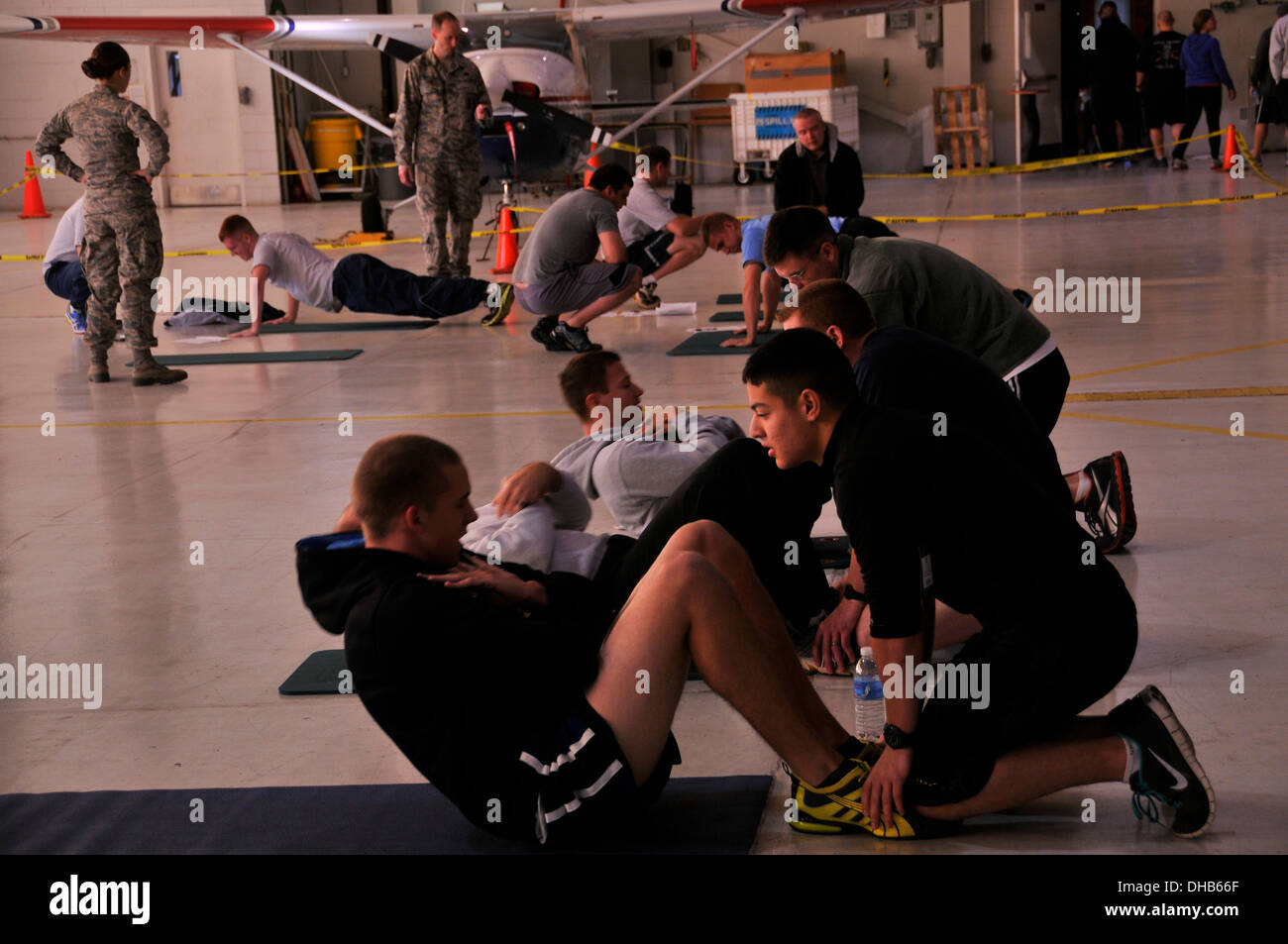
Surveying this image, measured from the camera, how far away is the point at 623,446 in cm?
459

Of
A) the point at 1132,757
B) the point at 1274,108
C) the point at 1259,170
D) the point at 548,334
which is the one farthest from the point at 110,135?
the point at 1274,108

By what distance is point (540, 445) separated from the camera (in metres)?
7.12

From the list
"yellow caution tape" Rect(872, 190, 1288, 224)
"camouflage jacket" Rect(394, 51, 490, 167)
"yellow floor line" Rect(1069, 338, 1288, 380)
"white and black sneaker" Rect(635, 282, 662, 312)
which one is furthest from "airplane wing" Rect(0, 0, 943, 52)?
"yellow floor line" Rect(1069, 338, 1288, 380)

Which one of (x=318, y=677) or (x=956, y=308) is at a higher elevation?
(x=956, y=308)

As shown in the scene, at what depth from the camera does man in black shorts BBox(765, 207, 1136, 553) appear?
16.2 feet

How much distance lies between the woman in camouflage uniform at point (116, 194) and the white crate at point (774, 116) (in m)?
15.5

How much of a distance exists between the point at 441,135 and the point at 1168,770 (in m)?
10.2

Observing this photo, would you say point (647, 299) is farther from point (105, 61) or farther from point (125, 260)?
point (105, 61)

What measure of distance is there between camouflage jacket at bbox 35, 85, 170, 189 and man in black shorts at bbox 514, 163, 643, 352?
2.48 m

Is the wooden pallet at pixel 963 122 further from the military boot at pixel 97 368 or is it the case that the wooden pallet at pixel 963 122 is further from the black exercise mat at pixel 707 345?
the military boot at pixel 97 368
